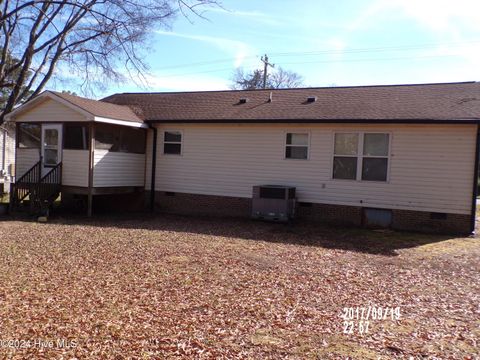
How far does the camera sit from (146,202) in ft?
52.3

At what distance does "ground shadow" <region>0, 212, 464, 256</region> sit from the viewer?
10383 mm

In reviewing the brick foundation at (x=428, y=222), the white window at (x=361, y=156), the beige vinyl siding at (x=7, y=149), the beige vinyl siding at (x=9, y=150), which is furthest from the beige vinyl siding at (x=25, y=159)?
the beige vinyl siding at (x=9, y=150)

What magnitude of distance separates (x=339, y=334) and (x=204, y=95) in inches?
570

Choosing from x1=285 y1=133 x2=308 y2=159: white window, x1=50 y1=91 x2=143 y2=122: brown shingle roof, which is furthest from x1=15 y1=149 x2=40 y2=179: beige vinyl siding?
x1=285 y1=133 x2=308 y2=159: white window

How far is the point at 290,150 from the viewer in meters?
13.9

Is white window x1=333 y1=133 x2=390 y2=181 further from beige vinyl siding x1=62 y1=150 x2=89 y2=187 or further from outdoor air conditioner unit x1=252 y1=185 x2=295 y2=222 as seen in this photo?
beige vinyl siding x1=62 y1=150 x2=89 y2=187

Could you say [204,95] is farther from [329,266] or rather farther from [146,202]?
[329,266]

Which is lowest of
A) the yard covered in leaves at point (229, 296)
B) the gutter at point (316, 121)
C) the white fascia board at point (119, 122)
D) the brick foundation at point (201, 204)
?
the yard covered in leaves at point (229, 296)

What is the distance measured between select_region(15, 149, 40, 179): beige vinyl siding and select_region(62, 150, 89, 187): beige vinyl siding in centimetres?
127

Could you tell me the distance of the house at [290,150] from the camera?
12.1 metres

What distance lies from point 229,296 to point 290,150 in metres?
8.57

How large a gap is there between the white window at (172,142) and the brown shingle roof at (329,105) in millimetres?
591

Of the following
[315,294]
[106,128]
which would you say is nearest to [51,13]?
[106,128]

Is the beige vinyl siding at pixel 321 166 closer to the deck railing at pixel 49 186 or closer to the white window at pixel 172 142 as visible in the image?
the white window at pixel 172 142
